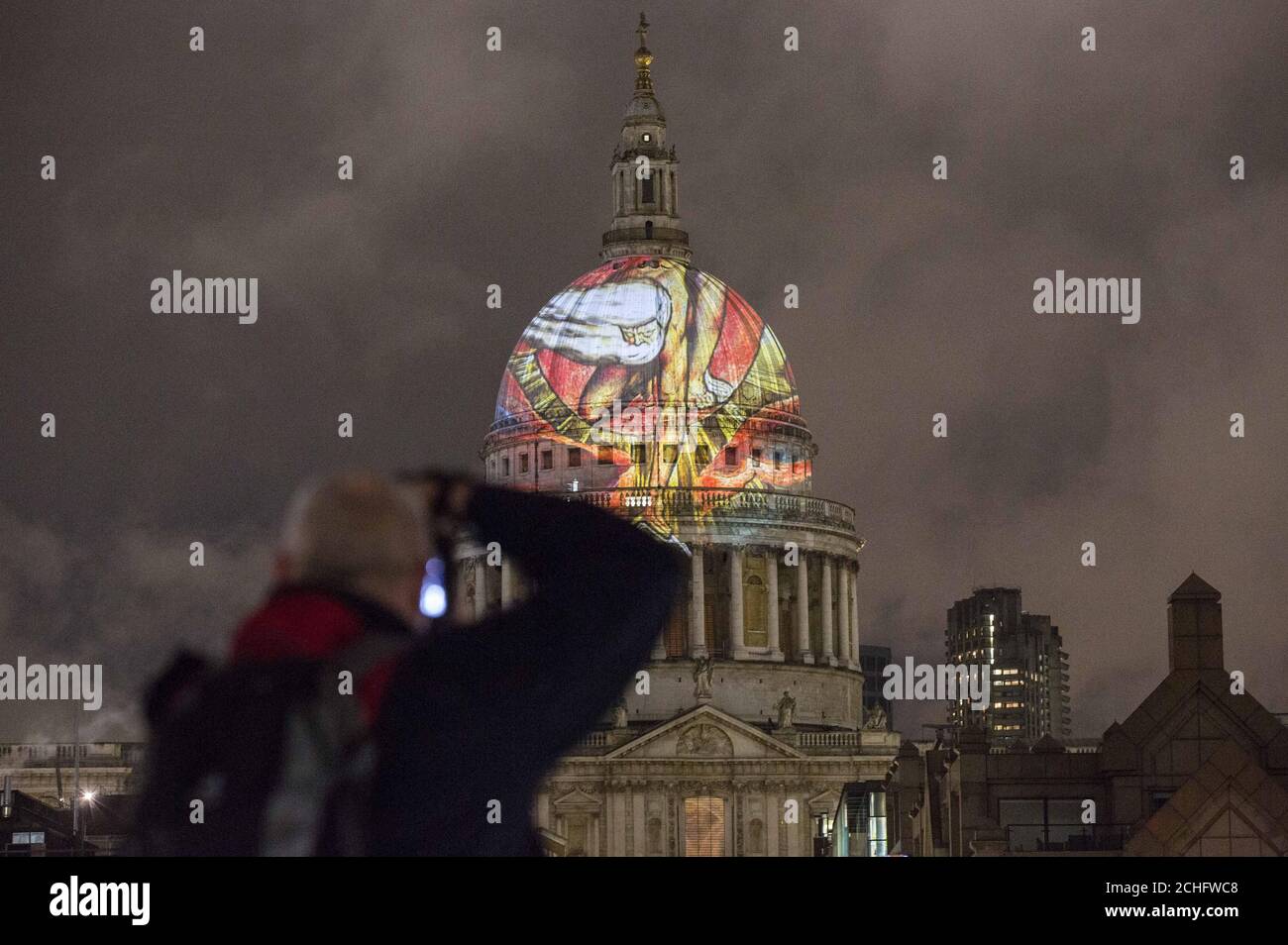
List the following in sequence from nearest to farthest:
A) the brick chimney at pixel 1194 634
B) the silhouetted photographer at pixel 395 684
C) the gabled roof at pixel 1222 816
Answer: the silhouetted photographer at pixel 395 684, the gabled roof at pixel 1222 816, the brick chimney at pixel 1194 634

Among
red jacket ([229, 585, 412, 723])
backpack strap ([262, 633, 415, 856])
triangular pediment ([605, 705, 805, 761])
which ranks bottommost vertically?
backpack strap ([262, 633, 415, 856])

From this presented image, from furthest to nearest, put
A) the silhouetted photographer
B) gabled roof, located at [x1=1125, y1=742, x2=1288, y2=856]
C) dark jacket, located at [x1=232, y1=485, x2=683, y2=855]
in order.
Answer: gabled roof, located at [x1=1125, y1=742, x2=1288, y2=856] < dark jacket, located at [x1=232, y1=485, x2=683, y2=855] < the silhouetted photographer

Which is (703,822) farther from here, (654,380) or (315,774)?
(315,774)

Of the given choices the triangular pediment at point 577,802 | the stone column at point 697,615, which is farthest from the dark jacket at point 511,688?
the stone column at point 697,615

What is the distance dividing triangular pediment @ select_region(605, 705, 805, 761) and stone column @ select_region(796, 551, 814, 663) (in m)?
13.6

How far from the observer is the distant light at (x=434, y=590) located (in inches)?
427

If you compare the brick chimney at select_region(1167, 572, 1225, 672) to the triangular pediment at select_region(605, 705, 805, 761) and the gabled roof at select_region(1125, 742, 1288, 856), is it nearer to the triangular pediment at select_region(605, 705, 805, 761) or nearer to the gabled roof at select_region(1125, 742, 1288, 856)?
the gabled roof at select_region(1125, 742, 1288, 856)

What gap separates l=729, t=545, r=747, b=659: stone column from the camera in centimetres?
16388

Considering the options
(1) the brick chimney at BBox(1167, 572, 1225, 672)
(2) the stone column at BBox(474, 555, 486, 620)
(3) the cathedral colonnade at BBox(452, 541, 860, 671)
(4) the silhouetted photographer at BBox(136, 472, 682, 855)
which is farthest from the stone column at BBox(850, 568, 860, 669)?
(4) the silhouetted photographer at BBox(136, 472, 682, 855)

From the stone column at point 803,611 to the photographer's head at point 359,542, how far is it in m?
154

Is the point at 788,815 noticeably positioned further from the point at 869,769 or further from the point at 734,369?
the point at 734,369

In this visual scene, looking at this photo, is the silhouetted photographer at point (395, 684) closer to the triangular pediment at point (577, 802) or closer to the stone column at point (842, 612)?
the triangular pediment at point (577, 802)

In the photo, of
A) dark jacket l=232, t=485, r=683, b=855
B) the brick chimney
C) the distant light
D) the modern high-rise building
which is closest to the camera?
dark jacket l=232, t=485, r=683, b=855
